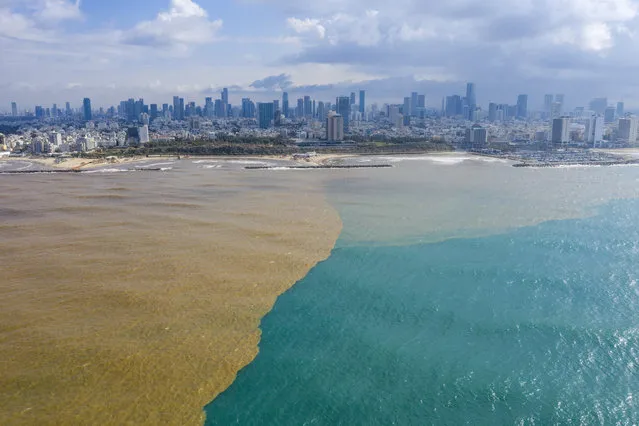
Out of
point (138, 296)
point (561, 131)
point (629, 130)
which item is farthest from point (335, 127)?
point (138, 296)

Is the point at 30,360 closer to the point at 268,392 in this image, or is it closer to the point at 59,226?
the point at 268,392

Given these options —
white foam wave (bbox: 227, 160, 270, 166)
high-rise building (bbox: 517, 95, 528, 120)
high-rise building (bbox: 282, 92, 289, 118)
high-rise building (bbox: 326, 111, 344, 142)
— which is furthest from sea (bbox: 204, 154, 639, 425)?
high-rise building (bbox: 517, 95, 528, 120)

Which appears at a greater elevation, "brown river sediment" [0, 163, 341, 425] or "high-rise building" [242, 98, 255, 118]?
"high-rise building" [242, 98, 255, 118]

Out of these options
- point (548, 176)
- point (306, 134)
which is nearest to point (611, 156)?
point (548, 176)

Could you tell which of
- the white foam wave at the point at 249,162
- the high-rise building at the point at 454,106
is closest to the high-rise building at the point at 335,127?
the white foam wave at the point at 249,162

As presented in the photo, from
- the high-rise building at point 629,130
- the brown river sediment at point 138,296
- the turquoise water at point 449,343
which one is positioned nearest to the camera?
the turquoise water at point 449,343

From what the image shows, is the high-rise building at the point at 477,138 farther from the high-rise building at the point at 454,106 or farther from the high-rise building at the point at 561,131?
the high-rise building at the point at 454,106

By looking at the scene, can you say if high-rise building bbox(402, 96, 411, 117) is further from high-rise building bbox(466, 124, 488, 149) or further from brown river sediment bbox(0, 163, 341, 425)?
brown river sediment bbox(0, 163, 341, 425)
